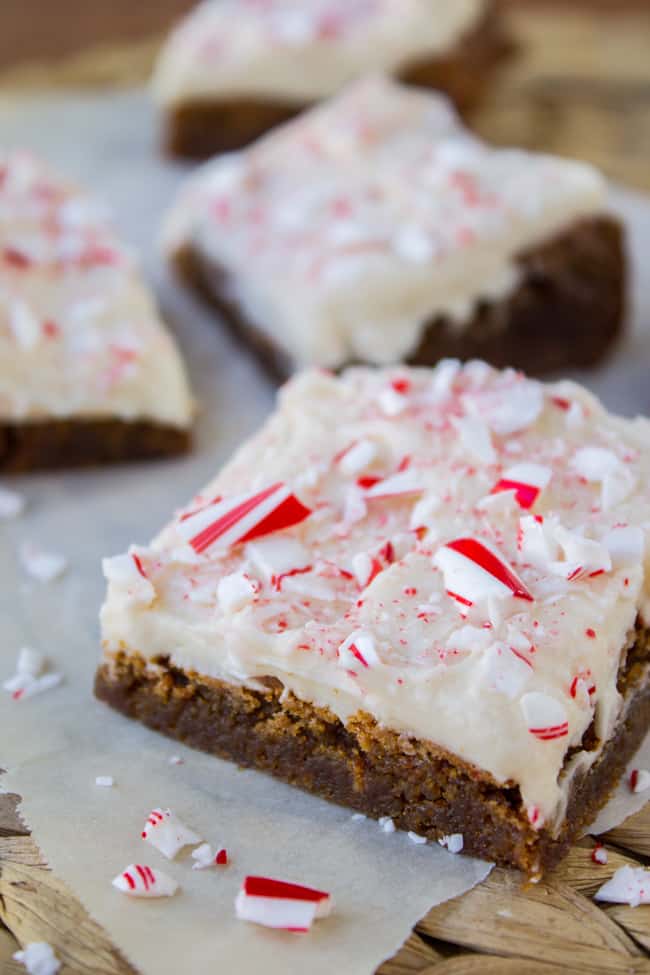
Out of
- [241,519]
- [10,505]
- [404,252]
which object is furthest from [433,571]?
[404,252]

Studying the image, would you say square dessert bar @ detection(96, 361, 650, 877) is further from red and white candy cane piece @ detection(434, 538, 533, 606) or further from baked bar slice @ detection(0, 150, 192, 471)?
baked bar slice @ detection(0, 150, 192, 471)

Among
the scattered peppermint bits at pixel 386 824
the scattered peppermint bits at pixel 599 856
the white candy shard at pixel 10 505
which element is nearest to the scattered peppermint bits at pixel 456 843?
the scattered peppermint bits at pixel 386 824

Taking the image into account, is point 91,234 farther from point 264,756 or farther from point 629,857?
point 629,857

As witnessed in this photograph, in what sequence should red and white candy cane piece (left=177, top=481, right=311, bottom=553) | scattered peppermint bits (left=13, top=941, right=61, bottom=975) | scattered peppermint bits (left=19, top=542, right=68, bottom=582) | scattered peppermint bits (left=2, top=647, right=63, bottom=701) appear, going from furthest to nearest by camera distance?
1. scattered peppermint bits (left=19, top=542, right=68, bottom=582)
2. scattered peppermint bits (left=2, top=647, right=63, bottom=701)
3. red and white candy cane piece (left=177, top=481, right=311, bottom=553)
4. scattered peppermint bits (left=13, top=941, right=61, bottom=975)

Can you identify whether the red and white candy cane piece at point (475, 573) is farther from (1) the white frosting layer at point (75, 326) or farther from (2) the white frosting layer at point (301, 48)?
(2) the white frosting layer at point (301, 48)

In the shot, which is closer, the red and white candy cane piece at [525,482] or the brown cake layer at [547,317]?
the red and white candy cane piece at [525,482]

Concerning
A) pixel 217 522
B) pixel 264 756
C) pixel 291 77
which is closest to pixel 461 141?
pixel 291 77

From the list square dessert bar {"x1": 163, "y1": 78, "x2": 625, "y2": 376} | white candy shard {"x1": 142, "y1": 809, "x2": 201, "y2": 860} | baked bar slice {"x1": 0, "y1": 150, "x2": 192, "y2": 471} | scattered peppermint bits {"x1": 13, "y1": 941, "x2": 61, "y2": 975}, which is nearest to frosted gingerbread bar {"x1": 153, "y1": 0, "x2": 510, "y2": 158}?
square dessert bar {"x1": 163, "y1": 78, "x2": 625, "y2": 376}

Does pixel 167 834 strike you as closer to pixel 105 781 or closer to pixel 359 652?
pixel 105 781
